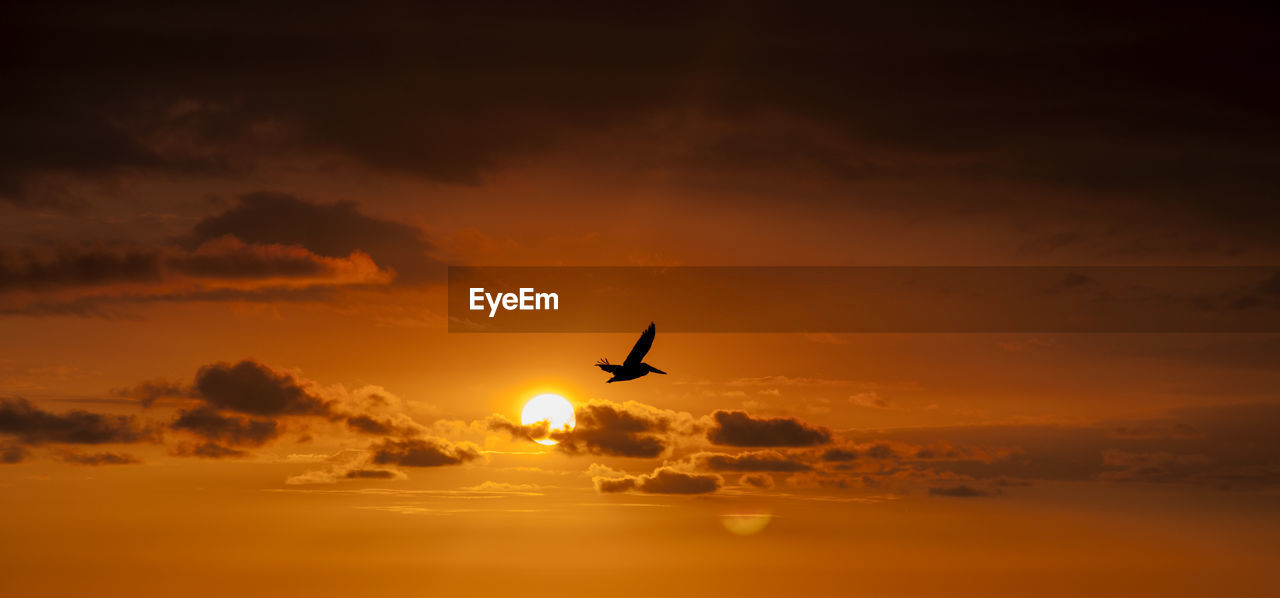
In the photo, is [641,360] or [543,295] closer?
[641,360]

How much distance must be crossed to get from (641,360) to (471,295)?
23274mm

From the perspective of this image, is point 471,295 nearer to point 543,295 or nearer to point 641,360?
point 543,295

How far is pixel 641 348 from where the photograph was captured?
394 feet

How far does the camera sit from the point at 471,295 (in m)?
135

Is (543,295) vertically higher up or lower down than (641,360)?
higher up

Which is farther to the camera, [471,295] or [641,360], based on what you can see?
[471,295]

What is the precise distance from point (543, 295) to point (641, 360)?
2003cm

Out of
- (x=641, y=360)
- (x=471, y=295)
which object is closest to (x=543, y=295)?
(x=471, y=295)

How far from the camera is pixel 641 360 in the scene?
120062 millimetres

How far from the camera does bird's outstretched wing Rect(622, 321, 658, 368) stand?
11931 centimetres

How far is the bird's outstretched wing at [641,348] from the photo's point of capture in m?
119

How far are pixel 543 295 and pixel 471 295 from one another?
711 cm

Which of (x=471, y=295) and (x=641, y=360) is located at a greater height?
(x=471, y=295)
